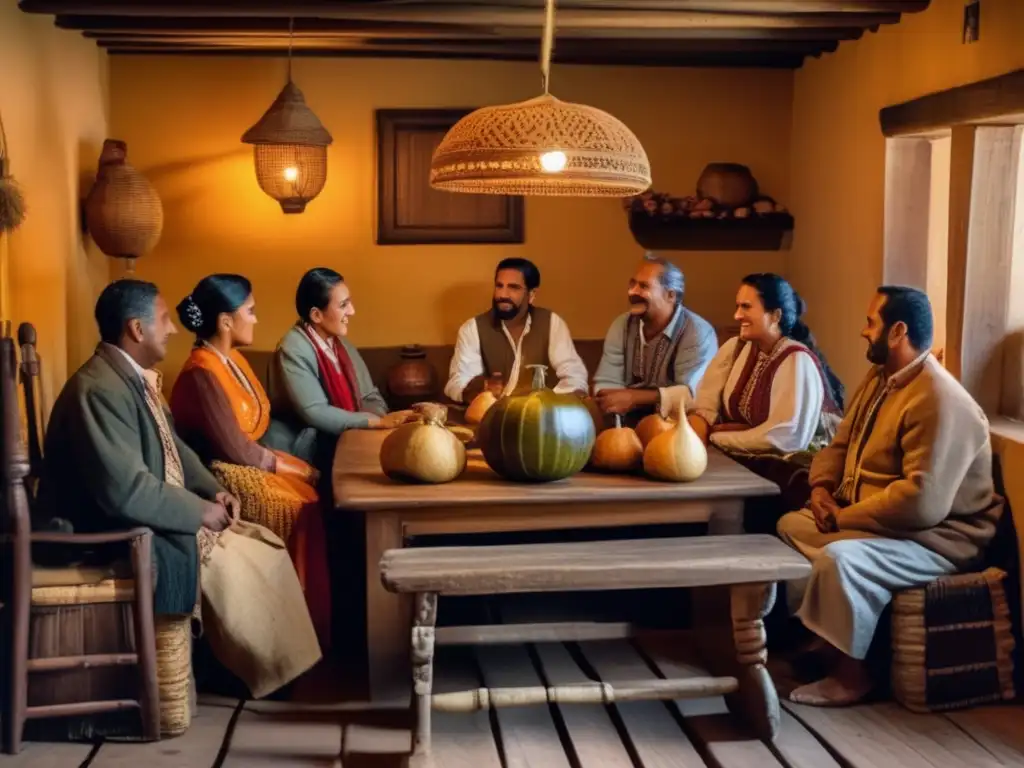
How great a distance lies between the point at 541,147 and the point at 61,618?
197 centimetres

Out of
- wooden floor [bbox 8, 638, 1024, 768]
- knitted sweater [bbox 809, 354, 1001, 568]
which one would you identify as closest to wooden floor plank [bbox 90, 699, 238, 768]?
wooden floor [bbox 8, 638, 1024, 768]

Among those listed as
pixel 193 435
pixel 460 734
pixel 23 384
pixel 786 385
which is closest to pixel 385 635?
pixel 460 734

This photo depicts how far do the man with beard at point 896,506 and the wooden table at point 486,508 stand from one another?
0.34 m

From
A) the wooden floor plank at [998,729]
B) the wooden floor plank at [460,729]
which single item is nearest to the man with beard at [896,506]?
the wooden floor plank at [998,729]

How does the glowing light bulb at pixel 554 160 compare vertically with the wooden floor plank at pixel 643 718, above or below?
above

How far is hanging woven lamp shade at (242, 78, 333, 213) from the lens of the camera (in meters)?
6.03

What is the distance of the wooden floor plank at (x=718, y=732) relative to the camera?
3586 mm

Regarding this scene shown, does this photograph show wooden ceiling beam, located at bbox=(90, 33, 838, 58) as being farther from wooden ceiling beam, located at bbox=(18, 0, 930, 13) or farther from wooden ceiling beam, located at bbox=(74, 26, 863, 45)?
wooden ceiling beam, located at bbox=(18, 0, 930, 13)

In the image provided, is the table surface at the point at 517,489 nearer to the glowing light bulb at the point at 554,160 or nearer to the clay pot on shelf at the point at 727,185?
the glowing light bulb at the point at 554,160

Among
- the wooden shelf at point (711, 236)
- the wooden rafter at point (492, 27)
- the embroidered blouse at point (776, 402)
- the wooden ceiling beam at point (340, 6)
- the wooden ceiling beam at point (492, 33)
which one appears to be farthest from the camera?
the wooden shelf at point (711, 236)

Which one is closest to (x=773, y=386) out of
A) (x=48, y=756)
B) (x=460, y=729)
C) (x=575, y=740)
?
(x=575, y=740)

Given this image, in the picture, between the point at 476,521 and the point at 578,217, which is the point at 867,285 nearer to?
the point at 578,217

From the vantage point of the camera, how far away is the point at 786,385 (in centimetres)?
483

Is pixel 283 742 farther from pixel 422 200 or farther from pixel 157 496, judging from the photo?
pixel 422 200
